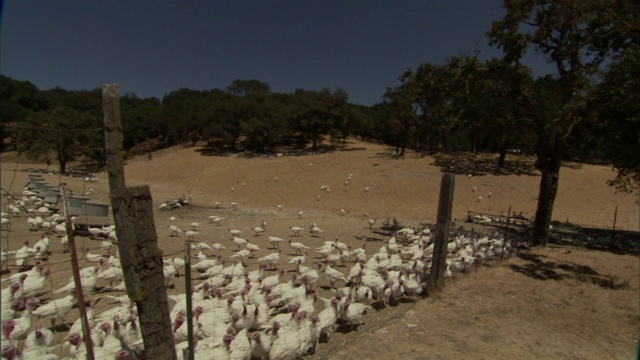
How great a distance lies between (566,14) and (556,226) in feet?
36.2

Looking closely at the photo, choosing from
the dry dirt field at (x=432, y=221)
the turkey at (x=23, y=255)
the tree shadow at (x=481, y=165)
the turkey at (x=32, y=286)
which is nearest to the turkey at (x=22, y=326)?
the dry dirt field at (x=432, y=221)

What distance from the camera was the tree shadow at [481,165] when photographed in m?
31.4

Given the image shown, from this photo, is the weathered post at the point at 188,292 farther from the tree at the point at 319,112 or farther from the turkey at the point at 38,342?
the tree at the point at 319,112

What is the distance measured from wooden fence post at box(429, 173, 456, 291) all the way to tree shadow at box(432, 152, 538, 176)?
78.0 ft

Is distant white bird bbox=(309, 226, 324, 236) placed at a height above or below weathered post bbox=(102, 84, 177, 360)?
below

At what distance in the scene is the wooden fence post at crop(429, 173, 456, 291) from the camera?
8.63 m

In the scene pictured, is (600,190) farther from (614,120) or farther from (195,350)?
(195,350)

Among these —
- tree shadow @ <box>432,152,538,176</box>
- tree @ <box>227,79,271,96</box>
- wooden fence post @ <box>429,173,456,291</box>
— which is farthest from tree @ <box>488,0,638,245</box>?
→ tree @ <box>227,79,271,96</box>

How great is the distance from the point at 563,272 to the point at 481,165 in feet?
80.0

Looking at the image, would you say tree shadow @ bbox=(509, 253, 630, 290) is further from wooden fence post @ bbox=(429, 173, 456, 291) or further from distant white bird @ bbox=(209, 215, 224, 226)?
distant white bird @ bbox=(209, 215, 224, 226)

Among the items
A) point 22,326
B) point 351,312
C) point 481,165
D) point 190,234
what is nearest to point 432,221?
point 190,234

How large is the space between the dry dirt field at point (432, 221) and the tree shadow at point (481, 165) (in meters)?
0.17

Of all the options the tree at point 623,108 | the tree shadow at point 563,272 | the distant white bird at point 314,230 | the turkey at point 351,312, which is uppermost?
the tree at point 623,108

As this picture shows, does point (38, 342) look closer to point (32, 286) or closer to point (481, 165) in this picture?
point (32, 286)
